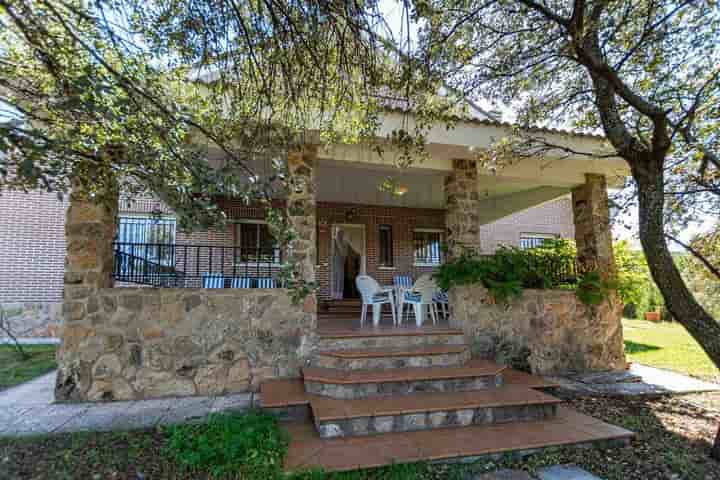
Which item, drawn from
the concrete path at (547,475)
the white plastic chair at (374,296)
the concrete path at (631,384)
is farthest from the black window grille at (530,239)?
the concrete path at (547,475)

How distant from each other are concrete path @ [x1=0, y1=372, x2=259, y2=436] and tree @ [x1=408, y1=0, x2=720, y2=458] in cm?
414

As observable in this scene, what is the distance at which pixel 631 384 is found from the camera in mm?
4648

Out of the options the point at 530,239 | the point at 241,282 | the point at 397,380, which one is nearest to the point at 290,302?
the point at 397,380

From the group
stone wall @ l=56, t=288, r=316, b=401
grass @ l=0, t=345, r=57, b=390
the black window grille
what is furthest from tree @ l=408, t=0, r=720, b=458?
the black window grille

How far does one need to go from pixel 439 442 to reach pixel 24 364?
6.76m

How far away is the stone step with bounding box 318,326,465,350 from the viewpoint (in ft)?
14.1

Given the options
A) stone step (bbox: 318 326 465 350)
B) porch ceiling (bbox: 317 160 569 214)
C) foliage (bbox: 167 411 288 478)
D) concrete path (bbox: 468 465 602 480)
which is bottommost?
concrete path (bbox: 468 465 602 480)

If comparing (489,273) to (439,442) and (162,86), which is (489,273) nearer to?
(439,442)

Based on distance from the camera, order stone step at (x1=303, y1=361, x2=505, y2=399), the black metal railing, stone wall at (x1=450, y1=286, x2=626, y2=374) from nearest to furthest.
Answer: stone step at (x1=303, y1=361, x2=505, y2=399), the black metal railing, stone wall at (x1=450, y1=286, x2=626, y2=374)

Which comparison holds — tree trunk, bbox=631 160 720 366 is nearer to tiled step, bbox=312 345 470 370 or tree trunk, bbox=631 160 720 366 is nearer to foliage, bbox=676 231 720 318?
tiled step, bbox=312 345 470 370

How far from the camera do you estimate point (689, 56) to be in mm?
3807

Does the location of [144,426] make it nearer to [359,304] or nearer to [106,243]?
[106,243]

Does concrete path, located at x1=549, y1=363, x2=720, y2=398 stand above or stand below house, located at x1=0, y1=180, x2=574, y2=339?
below

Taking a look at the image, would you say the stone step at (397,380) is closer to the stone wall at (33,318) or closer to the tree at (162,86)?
the tree at (162,86)
